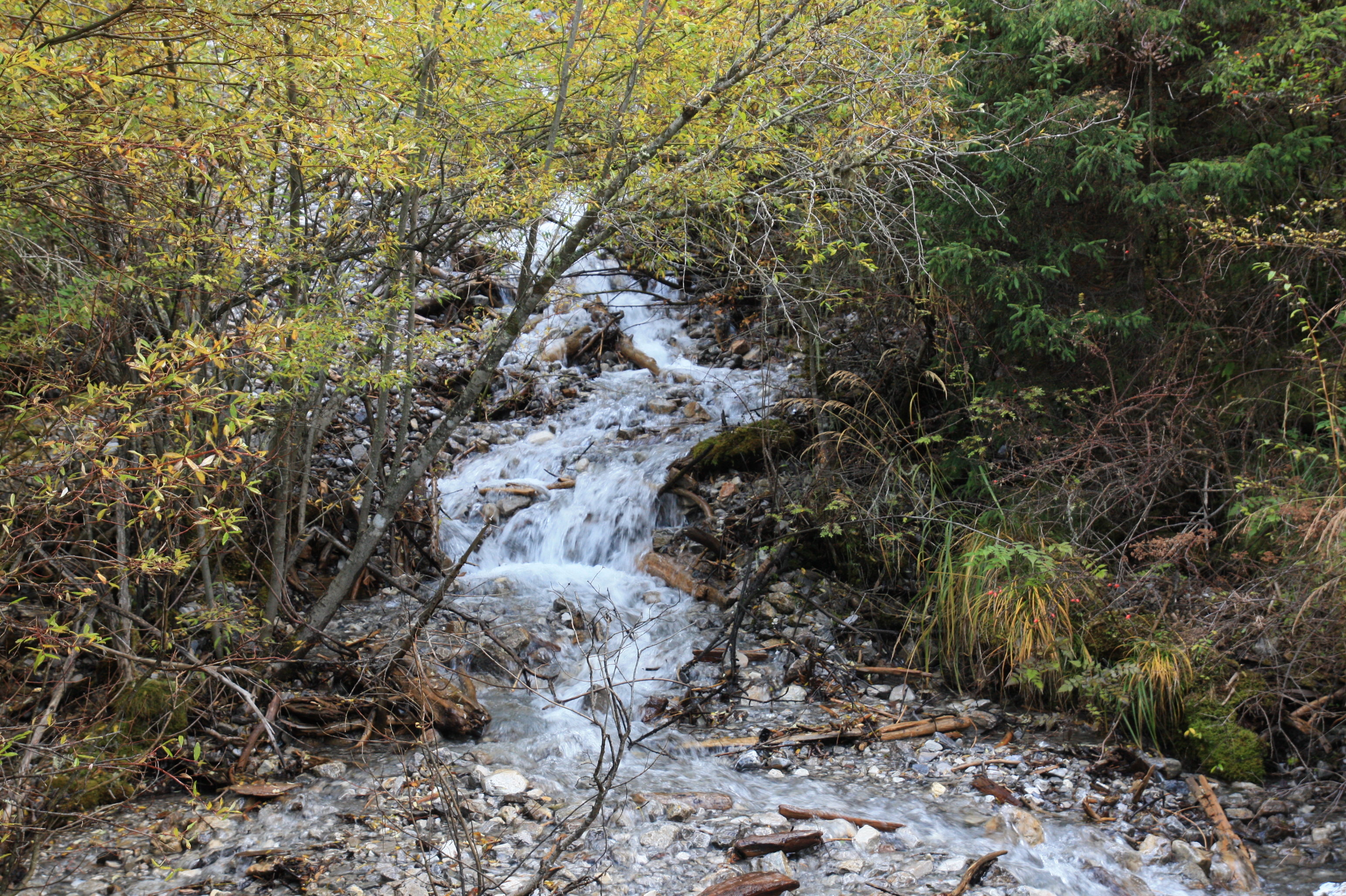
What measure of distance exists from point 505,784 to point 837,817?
6.14ft

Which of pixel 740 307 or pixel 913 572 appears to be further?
pixel 740 307

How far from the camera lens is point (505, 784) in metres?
4.91

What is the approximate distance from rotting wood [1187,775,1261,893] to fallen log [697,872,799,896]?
82.2 inches

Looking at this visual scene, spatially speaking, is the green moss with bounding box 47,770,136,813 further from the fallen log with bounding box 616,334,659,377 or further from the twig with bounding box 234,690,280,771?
the fallen log with bounding box 616,334,659,377

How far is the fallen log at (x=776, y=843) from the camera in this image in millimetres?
4250

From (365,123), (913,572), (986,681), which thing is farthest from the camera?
(913,572)

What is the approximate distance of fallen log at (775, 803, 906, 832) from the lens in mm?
4520

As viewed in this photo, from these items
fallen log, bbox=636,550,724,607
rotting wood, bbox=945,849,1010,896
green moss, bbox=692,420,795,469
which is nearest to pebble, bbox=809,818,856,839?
rotting wood, bbox=945,849,1010,896

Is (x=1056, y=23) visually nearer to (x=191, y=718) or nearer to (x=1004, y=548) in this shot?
(x=1004, y=548)

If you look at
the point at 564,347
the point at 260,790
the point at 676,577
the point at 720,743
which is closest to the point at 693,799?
the point at 720,743

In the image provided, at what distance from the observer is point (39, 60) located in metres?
2.65

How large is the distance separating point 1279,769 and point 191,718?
6224 mm

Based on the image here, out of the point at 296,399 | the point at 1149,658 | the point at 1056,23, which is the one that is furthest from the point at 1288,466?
the point at 296,399

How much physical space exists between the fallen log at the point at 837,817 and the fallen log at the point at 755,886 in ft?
1.95
